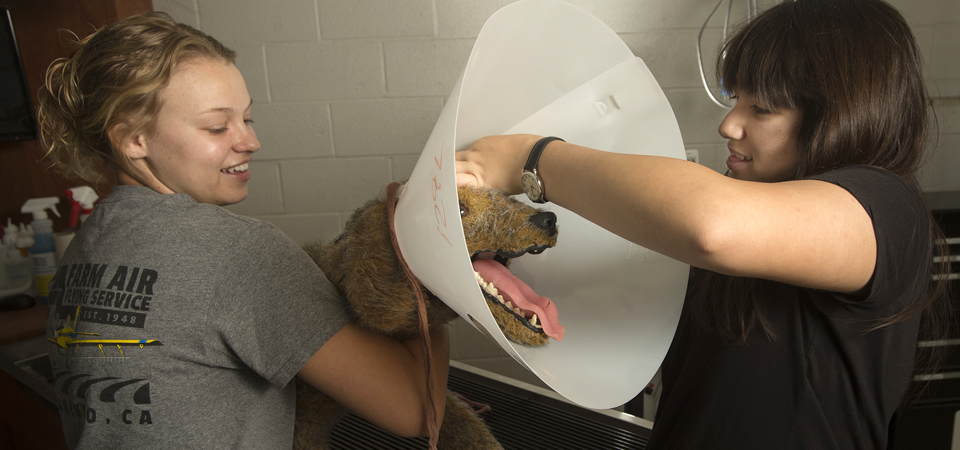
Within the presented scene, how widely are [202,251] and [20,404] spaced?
118cm

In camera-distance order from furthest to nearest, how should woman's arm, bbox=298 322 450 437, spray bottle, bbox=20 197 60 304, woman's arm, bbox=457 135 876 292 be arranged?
spray bottle, bbox=20 197 60 304
woman's arm, bbox=298 322 450 437
woman's arm, bbox=457 135 876 292

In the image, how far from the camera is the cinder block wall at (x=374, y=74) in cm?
159

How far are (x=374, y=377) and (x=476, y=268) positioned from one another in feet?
0.74

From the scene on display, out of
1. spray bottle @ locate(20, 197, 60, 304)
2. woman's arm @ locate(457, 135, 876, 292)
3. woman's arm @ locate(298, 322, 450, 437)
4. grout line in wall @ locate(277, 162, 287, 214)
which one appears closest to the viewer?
woman's arm @ locate(457, 135, 876, 292)

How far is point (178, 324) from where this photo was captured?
58 centimetres

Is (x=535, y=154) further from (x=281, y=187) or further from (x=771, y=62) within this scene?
(x=281, y=187)

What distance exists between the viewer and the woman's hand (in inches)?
22.5

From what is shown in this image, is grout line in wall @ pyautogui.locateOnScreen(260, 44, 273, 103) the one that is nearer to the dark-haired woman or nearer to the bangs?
the dark-haired woman

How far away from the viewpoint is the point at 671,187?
1.42 ft

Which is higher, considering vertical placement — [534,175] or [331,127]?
[534,175]

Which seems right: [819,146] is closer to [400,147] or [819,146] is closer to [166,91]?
[166,91]

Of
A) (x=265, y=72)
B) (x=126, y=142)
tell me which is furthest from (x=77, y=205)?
(x=126, y=142)

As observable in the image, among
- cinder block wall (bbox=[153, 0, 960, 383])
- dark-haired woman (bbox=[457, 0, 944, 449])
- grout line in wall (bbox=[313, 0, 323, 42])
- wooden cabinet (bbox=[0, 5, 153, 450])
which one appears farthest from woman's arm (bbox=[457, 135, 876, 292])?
wooden cabinet (bbox=[0, 5, 153, 450])

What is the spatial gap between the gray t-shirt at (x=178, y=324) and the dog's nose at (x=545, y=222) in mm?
329
